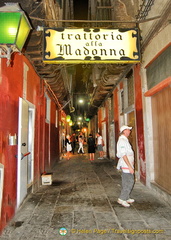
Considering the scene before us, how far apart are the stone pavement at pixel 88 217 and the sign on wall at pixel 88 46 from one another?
13.0 ft

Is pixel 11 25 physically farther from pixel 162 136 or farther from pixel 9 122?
pixel 162 136

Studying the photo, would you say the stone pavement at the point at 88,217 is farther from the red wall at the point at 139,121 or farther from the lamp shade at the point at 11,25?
the lamp shade at the point at 11,25

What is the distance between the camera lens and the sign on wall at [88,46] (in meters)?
4.43

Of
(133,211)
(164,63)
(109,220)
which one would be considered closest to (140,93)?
(164,63)

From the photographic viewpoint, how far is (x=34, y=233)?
3.03 meters

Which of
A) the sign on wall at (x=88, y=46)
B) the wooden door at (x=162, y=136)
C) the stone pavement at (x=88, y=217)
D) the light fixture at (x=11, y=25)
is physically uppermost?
the sign on wall at (x=88, y=46)

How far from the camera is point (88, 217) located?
3.58 meters

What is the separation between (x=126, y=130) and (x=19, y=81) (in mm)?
3313

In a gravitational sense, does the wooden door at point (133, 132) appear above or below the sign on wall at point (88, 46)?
below

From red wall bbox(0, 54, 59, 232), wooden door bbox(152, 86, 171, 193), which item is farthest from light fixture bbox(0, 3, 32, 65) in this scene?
wooden door bbox(152, 86, 171, 193)

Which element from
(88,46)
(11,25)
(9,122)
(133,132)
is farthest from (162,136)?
(11,25)

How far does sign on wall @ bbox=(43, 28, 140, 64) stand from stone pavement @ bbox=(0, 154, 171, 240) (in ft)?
13.0

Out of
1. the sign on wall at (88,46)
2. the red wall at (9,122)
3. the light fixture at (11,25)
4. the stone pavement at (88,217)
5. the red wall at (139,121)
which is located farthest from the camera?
the red wall at (139,121)

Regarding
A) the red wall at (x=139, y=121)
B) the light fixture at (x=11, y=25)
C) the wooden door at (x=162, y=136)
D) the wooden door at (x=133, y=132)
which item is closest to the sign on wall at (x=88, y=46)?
the wooden door at (x=162, y=136)
